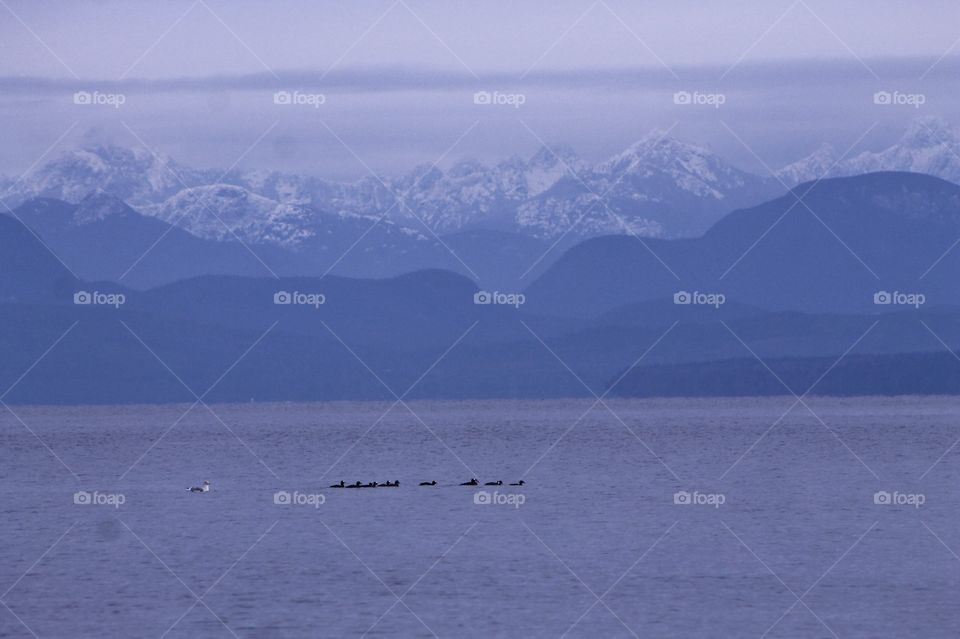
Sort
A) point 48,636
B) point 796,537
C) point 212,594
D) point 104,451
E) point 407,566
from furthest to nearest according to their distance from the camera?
point 104,451 → point 796,537 → point 407,566 → point 212,594 → point 48,636

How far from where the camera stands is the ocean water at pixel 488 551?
51125mm

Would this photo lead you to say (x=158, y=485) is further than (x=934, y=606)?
Yes

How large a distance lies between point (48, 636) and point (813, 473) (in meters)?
72.6

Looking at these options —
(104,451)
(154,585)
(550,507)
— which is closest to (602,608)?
(154,585)

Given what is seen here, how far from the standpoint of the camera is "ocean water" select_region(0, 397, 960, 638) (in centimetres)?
5112

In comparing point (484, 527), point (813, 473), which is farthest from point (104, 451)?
point (484, 527)

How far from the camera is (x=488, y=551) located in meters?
66.7

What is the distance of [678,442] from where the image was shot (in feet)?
537

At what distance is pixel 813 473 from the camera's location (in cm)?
11269

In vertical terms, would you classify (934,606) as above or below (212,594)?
below

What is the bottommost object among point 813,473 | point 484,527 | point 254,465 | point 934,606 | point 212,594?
point 934,606

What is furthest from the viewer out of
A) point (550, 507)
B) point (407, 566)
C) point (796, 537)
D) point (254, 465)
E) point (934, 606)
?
point (254, 465)

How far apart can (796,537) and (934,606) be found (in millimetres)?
18582

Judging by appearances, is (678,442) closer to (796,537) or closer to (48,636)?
(796,537)
